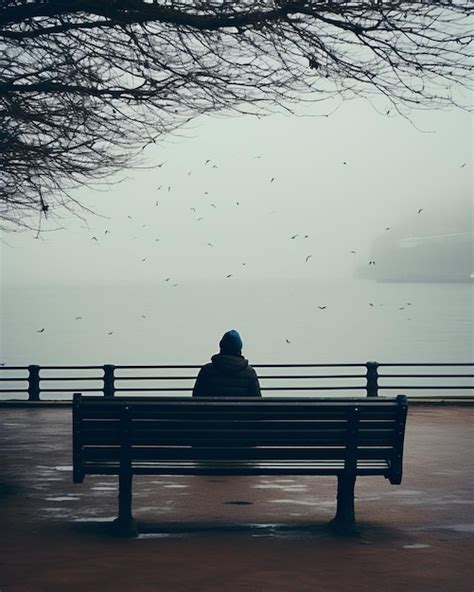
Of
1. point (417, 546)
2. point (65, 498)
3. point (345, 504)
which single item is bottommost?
point (417, 546)

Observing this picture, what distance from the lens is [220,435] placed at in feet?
30.4

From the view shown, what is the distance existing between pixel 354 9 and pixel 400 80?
82 centimetres

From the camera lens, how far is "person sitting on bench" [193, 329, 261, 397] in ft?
38.8

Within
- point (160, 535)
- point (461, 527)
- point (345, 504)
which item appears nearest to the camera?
point (160, 535)

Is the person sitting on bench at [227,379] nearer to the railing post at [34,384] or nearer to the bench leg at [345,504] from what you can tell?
the bench leg at [345,504]

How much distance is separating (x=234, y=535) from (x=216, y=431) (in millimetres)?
784

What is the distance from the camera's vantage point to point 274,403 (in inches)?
365

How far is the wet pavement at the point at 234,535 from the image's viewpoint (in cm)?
757

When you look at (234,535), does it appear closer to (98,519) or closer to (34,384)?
(98,519)

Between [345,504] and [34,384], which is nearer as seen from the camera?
[345,504]

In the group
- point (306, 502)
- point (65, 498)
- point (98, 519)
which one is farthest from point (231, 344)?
point (98, 519)

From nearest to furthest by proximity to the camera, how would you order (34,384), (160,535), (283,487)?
(160,535), (283,487), (34,384)

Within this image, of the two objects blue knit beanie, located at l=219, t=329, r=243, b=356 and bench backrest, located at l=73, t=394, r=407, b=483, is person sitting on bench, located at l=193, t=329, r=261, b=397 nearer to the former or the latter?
blue knit beanie, located at l=219, t=329, r=243, b=356

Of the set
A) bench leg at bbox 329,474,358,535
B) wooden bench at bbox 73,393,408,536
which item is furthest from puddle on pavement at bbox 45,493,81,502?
bench leg at bbox 329,474,358,535
